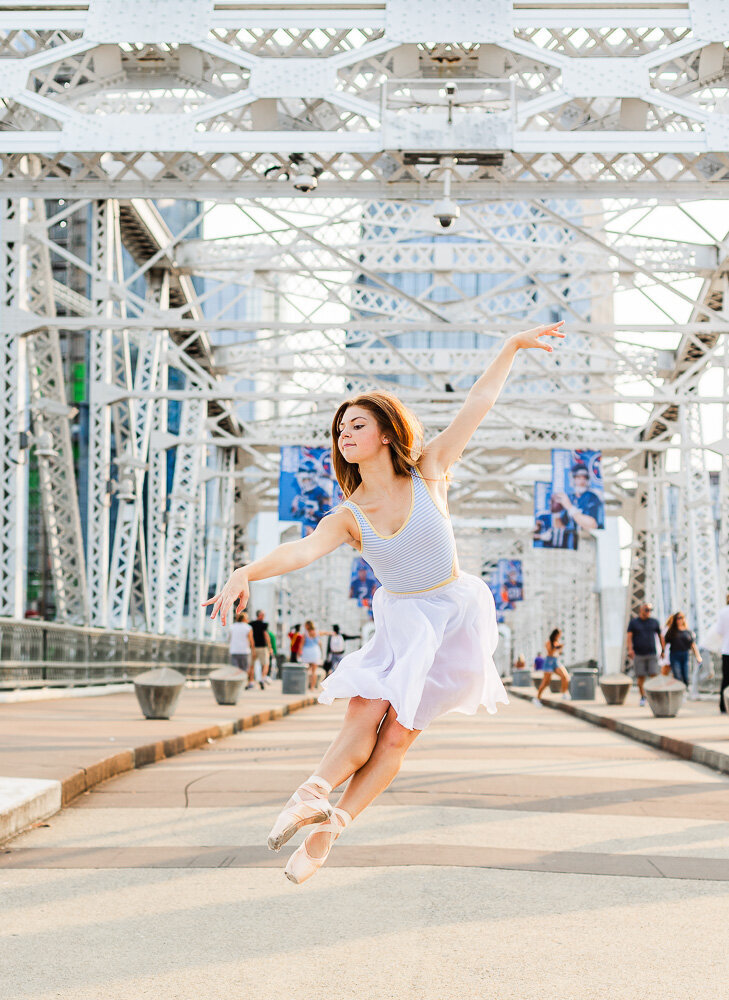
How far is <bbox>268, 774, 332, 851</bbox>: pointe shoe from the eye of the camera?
362cm

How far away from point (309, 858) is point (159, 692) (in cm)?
1028

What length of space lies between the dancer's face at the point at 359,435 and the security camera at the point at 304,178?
1048 cm

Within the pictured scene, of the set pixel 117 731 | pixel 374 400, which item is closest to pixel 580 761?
pixel 117 731

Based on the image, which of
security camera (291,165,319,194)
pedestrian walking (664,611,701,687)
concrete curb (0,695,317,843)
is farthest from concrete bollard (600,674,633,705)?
security camera (291,165,319,194)

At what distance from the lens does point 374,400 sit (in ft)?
13.9

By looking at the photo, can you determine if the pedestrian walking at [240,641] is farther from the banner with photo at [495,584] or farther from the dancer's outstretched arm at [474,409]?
the dancer's outstretched arm at [474,409]

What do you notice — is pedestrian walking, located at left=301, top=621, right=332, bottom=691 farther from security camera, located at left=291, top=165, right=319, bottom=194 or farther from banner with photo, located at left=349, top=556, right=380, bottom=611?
security camera, located at left=291, top=165, right=319, bottom=194

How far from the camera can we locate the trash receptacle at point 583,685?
23.9 m

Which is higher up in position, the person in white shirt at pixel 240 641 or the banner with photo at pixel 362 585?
the banner with photo at pixel 362 585

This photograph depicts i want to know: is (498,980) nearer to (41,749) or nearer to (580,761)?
(41,749)

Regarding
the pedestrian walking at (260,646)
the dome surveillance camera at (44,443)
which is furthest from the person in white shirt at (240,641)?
the dome surveillance camera at (44,443)

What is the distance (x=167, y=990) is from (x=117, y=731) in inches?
321

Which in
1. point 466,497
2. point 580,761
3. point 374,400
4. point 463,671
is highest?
point 466,497

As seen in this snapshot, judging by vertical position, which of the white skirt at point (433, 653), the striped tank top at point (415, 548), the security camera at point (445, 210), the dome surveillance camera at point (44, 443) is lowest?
the white skirt at point (433, 653)
